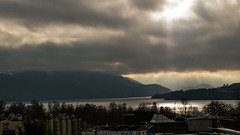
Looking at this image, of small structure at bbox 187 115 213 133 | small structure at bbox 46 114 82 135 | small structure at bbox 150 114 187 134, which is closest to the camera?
small structure at bbox 187 115 213 133

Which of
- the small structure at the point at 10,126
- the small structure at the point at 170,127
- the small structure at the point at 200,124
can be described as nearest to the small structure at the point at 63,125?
the small structure at the point at 10,126

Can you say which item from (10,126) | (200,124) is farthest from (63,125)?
(200,124)

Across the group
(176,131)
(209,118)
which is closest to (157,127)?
(176,131)

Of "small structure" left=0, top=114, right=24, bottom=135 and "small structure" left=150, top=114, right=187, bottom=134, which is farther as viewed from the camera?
"small structure" left=150, top=114, right=187, bottom=134

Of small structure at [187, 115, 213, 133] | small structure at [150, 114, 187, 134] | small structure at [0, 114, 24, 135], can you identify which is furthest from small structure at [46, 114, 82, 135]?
small structure at [187, 115, 213, 133]

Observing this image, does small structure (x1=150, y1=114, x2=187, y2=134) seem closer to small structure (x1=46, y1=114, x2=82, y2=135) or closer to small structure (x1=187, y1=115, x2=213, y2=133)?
small structure (x1=187, y1=115, x2=213, y2=133)

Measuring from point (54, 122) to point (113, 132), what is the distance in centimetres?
6118

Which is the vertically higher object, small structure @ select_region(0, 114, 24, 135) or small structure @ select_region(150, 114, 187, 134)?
small structure @ select_region(0, 114, 24, 135)

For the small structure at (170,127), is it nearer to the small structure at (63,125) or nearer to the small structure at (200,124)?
the small structure at (200,124)

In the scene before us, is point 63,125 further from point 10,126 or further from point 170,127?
point 170,127

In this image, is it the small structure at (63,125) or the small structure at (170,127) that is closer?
the small structure at (63,125)

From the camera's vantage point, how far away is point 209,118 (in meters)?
130

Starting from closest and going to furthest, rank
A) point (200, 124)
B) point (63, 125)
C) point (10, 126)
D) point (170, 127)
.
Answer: point (10, 126) < point (200, 124) < point (63, 125) < point (170, 127)

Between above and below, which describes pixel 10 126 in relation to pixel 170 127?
above
